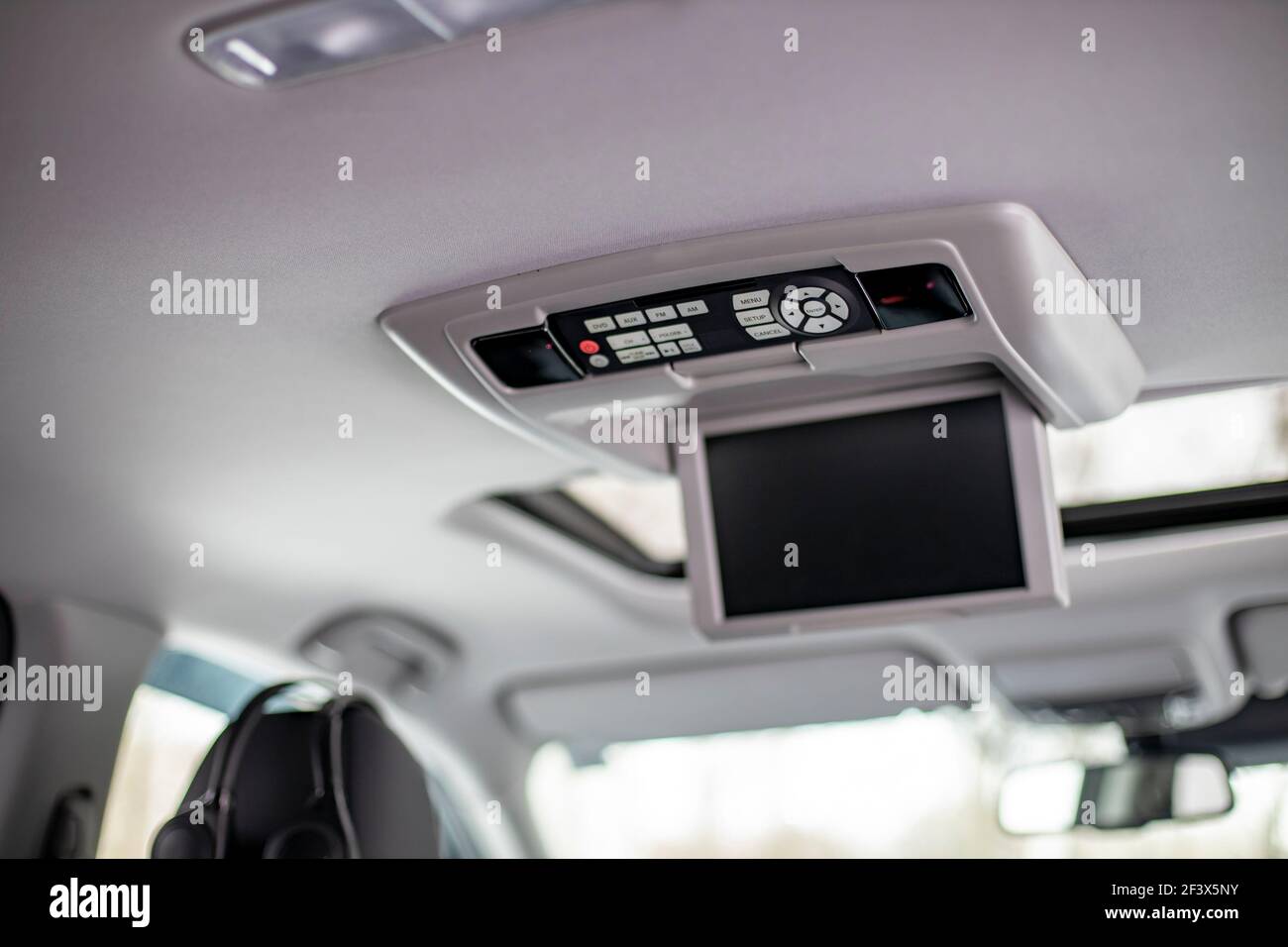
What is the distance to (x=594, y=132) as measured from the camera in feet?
5.26

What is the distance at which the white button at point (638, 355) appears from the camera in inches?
81.8

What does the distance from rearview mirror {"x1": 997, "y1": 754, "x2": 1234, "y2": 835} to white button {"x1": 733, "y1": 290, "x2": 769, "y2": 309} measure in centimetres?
245

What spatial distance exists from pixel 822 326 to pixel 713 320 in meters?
0.17

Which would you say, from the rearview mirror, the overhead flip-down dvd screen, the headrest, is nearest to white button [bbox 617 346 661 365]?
the overhead flip-down dvd screen

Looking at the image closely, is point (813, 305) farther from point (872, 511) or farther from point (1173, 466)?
point (1173, 466)

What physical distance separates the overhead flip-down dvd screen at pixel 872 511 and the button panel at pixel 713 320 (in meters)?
0.36

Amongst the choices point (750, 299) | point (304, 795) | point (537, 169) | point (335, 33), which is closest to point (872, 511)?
point (750, 299)

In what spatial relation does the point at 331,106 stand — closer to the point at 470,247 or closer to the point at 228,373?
the point at 470,247

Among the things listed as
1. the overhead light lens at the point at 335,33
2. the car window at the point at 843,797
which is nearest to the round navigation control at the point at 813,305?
the overhead light lens at the point at 335,33

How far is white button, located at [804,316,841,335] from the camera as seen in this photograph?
6.37ft

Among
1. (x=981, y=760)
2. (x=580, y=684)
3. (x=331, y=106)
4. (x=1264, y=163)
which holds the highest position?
(x=331, y=106)
